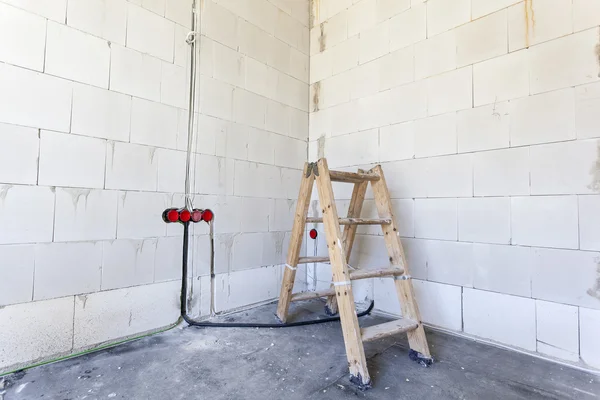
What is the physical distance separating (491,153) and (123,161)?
2334 mm

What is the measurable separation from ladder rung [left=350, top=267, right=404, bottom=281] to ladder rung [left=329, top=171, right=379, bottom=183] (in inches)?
22.7

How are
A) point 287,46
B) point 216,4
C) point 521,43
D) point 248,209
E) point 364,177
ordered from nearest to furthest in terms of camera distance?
point 521,43 < point 364,177 < point 216,4 < point 248,209 < point 287,46

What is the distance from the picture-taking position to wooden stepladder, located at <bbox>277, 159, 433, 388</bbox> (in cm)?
155

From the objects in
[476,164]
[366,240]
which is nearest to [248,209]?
[366,240]

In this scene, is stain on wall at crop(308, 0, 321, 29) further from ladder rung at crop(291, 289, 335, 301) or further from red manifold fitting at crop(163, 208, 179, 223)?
ladder rung at crop(291, 289, 335, 301)

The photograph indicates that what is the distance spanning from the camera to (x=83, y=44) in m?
1.80

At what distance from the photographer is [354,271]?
1759 millimetres

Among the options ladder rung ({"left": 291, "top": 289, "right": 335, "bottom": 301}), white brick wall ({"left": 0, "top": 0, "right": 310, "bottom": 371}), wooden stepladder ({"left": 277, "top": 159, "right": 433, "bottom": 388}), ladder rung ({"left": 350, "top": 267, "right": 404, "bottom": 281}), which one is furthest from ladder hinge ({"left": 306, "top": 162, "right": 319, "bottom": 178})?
ladder rung ({"left": 291, "top": 289, "right": 335, "bottom": 301})

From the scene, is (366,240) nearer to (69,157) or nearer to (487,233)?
(487,233)

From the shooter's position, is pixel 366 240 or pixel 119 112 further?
pixel 366 240

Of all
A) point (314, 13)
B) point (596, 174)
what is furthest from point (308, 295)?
point (314, 13)

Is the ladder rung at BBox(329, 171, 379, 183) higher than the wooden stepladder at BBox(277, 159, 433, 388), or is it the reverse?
the ladder rung at BBox(329, 171, 379, 183)

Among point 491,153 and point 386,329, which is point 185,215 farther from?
point 491,153

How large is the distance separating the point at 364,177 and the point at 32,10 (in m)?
2.07
